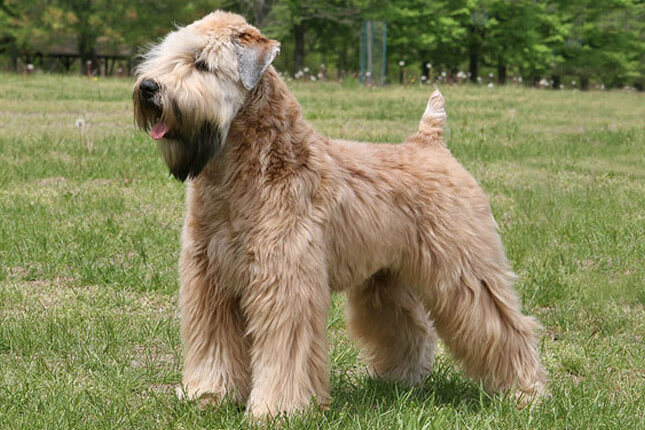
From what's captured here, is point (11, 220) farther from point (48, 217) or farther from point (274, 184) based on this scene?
point (274, 184)

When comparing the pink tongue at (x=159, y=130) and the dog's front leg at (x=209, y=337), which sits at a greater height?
the pink tongue at (x=159, y=130)

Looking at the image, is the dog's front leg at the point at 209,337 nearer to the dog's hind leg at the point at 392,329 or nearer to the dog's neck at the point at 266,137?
the dog's neck at the point at 266,137

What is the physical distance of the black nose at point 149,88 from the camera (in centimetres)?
352

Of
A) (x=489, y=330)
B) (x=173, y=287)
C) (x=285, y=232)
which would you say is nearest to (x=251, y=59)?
(x=285, y=232)

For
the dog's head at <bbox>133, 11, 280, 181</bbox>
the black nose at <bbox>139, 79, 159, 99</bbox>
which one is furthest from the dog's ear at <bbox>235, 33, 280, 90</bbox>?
the black nose at <bbox>139, 79, 159, 99</bbox>

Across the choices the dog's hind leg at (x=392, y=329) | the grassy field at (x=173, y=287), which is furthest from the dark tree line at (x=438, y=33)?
the dog's hind leg at (x=392, y=329)

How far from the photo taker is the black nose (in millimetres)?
3518

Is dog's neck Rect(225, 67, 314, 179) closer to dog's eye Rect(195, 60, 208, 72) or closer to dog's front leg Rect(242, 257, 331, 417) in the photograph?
dog's eye Rect(195, 60, 208, 72)

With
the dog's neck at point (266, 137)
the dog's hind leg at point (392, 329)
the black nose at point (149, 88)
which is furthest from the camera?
the dog's hind leg at point (392, 329)

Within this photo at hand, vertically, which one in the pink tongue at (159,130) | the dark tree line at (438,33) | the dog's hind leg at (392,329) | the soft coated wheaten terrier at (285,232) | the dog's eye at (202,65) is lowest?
the dog's hind leg at (392,329)

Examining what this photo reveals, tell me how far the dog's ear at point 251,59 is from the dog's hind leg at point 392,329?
1.50 meters

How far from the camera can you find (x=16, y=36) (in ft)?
117

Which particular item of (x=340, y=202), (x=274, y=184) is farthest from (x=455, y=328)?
(x=274, y=184)

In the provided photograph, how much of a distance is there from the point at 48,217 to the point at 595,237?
15.5 feet
